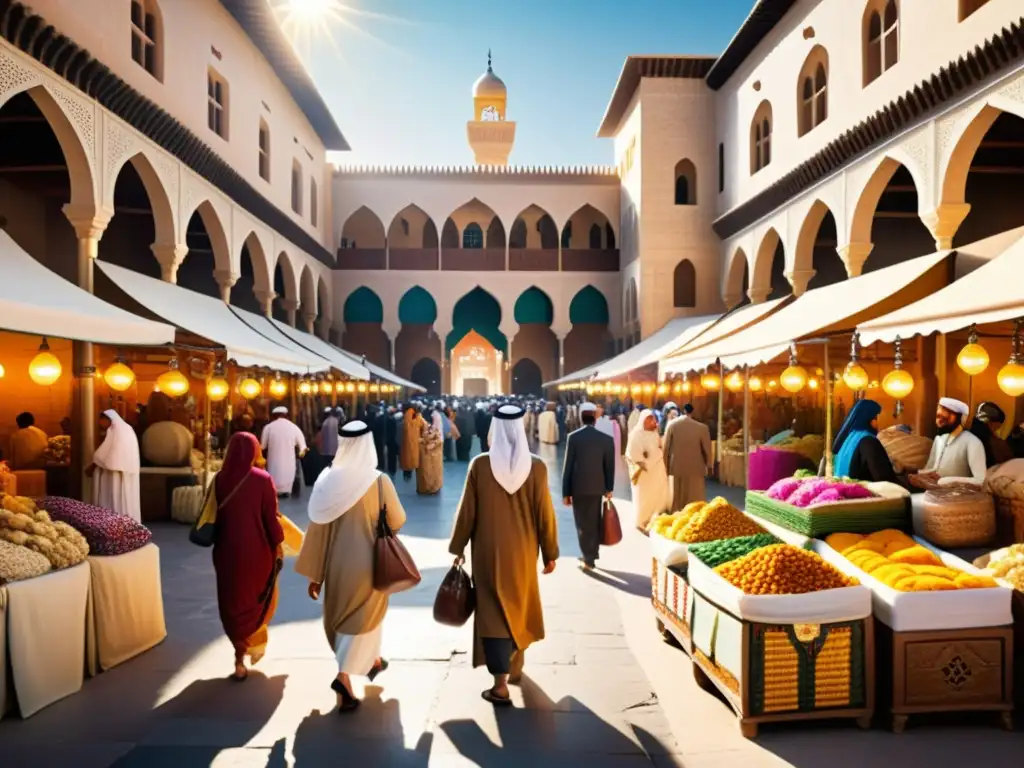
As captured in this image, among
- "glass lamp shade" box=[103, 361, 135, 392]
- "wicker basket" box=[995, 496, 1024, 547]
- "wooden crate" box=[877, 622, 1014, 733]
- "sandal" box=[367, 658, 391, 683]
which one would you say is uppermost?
"glass lamp shade" box=[103, 361, 135, 392]

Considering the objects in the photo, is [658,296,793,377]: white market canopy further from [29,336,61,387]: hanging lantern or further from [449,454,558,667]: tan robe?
[29,336,61,387]: hanging lantern

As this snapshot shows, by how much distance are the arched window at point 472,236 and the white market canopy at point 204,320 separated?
1771 cm

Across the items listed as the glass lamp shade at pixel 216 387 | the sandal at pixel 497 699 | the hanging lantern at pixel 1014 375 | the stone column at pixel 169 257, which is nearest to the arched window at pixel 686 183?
the stone column at pixel 169 257

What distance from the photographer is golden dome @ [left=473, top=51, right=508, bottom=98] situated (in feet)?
114

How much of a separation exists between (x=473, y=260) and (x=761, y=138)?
11.2 metres

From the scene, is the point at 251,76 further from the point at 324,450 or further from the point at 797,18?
the point at 797,18

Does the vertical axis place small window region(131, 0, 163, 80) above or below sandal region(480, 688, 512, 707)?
above

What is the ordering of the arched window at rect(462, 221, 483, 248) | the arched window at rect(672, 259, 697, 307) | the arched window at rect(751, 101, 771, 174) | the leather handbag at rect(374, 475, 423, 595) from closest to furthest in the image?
1. the leather handbag at rect(374, 475, 423, 595)
2. the arched window at rect(751, 101, 771, 174)
3. the arched window at rect(672, 259, 697, 307)
4. the arched window at rect(462, 221, 483, 248)

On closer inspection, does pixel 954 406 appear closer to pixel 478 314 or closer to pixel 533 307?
pixel 533 307

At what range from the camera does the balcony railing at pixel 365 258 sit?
84.9 ft

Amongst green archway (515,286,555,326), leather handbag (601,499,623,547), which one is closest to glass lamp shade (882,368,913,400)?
leather handbag (601,499,623,547)

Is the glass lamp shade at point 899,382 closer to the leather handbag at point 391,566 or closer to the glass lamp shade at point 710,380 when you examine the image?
the leather handbag at point 391,566

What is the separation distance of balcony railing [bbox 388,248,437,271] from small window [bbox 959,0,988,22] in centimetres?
1835

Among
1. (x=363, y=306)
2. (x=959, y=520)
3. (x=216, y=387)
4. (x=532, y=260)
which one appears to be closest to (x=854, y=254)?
(x=959, y=520)
